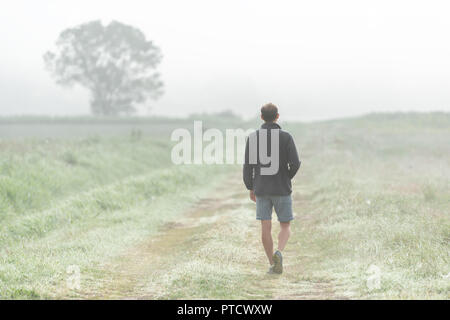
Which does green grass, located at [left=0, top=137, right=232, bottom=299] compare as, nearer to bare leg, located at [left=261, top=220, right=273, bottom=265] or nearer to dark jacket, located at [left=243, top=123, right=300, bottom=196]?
bare leg, located at [left=261, top=220, right=273, bottom=265]

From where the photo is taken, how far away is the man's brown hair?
23.0 ft

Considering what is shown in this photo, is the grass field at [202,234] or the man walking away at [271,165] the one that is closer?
the grass field at [202,234]

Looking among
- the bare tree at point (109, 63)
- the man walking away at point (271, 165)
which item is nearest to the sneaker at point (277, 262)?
the man walking away at point (271, 165)

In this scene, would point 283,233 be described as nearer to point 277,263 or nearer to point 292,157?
point 277,263

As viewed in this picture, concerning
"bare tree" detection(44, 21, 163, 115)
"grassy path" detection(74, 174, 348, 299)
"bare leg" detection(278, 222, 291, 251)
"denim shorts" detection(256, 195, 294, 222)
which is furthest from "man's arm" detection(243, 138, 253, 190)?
"bare tree" detection(44, 21, 163, 115)

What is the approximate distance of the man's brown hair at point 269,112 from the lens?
276 inches

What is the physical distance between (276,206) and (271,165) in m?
0.58

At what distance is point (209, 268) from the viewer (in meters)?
7.14

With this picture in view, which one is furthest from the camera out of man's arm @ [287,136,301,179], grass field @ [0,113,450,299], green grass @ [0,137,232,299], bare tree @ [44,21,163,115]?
bare tree @ [44,21,163,115]

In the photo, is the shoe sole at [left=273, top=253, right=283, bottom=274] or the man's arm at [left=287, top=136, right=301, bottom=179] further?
the shoe sole at [left=273, top=253, right=283, bottom=274]

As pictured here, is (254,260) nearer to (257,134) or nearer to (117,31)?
(257,134)

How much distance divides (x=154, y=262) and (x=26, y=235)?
3600 mm

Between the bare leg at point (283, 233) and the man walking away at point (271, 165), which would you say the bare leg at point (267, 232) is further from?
the bare leg at point (283, 233)

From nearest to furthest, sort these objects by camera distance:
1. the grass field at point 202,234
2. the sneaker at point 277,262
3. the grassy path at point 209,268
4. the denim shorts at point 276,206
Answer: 1. the grassy path at point 209,268
2. the grass field at point 202,234
3. the denim shorts at point 276,206
4. the sneaker at point 277,262
